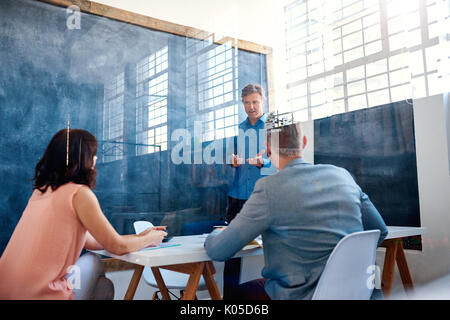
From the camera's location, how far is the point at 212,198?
7.66 ft

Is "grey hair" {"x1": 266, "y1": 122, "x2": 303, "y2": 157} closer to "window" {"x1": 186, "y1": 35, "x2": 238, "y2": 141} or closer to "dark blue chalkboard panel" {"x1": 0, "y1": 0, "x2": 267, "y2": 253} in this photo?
"window" {"x1": 186, "y1": 35, "x2": 238, "y2": 141}

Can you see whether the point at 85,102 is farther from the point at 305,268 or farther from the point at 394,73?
the point at 394,73

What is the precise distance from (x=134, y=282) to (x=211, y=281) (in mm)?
375

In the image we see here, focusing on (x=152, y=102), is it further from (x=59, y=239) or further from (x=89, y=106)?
(x=59, y=239)

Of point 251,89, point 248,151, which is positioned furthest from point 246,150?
point 251,89

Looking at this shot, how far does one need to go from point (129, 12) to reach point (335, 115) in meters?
1.49

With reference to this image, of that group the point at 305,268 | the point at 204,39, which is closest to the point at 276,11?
the point at 204,39

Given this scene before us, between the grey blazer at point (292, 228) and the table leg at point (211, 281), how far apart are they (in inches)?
6.6

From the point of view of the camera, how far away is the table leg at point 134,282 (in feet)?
5.36

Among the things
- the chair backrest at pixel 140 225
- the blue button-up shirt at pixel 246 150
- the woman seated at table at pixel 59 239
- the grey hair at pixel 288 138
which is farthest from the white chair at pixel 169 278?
the grey hair at pixel 288 138

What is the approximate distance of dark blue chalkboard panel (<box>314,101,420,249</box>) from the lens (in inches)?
86.4

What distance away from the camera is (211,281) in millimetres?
1658

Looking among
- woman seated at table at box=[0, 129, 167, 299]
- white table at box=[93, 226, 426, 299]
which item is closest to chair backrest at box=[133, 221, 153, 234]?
white table at box=[93, 226, 426, 299]
